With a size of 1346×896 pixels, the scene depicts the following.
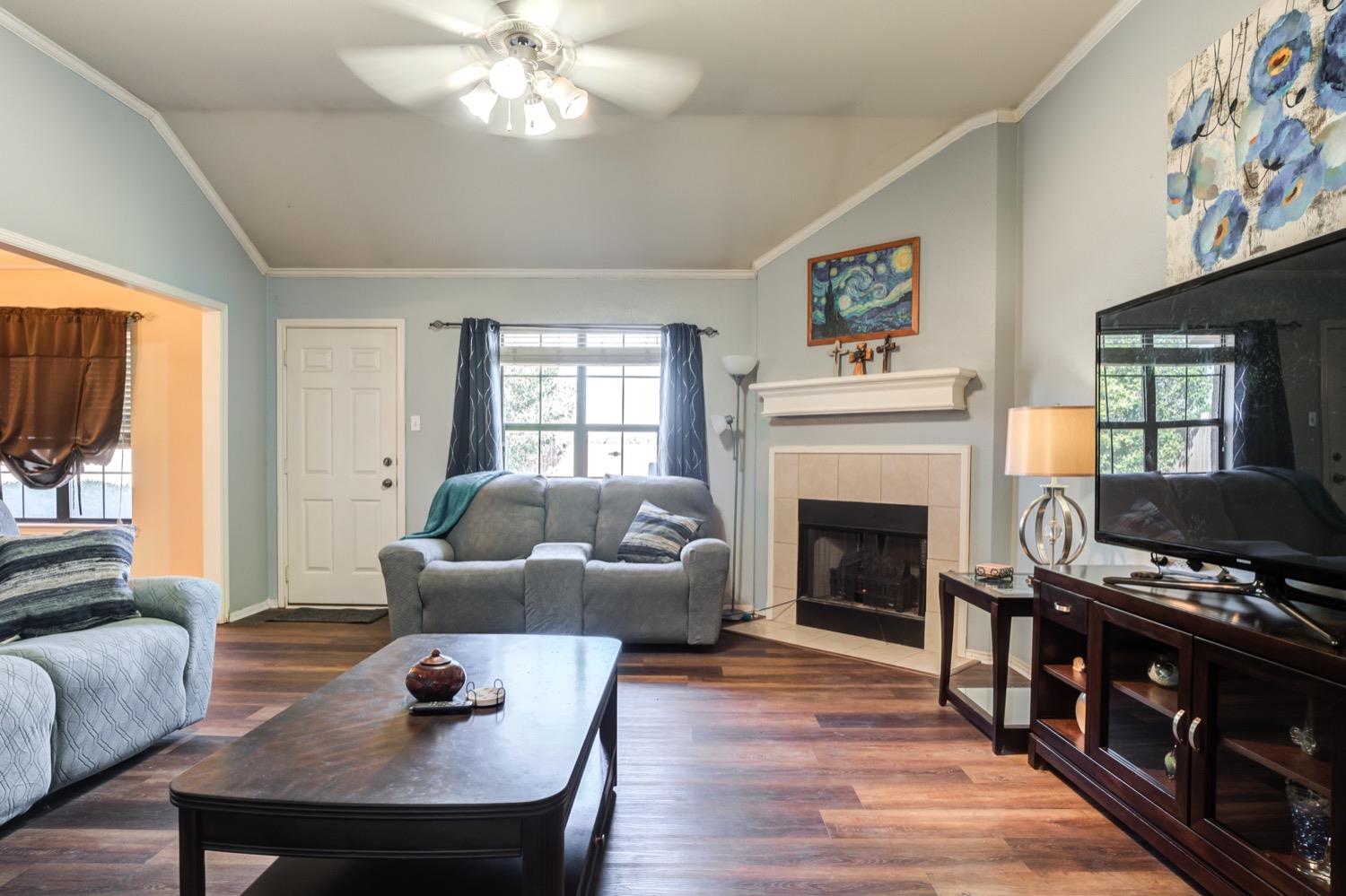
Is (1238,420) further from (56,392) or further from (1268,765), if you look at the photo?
→ (56,392)

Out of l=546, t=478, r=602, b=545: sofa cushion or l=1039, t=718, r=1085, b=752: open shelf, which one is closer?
l=1039, t=718, r=1085, b=752: open shelf

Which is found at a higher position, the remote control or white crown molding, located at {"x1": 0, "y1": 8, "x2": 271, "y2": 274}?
white crown molding, located at {"x1": 0, "y1": 8, "x2": 271, "y2": 274}

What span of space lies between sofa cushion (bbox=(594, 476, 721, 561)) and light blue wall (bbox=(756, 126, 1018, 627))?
38.2 inches

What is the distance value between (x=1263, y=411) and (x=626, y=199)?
10.8 feet

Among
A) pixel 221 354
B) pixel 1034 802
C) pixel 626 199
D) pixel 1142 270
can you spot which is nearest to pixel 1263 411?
pixel 1142 270

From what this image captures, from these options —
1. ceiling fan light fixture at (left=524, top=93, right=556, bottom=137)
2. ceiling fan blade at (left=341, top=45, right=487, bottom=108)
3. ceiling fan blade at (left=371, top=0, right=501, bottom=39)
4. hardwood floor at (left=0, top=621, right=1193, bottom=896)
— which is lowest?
hardwood floor at (left=0, top=621, right=1193, bottom=896)

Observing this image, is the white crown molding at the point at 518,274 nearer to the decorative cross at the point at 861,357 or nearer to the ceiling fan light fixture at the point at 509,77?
the decorative cross at the point at 861,357

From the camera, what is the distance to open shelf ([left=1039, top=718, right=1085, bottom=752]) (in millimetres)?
2023

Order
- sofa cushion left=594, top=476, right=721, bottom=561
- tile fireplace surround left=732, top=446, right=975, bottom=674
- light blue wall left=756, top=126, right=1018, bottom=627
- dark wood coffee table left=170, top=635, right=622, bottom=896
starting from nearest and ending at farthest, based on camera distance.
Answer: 1. dark wood coffee table left=170, top=635, right=622, bottom=896
2. light blue wall left=756, top=126, right=1018, bottom=627
3. tile fireplace surround left=732, top=446, right=975, bottom=674
4. sofa cushion left=594, top=476, right=721, bottom=561

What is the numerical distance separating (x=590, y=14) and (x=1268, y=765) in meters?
2.88

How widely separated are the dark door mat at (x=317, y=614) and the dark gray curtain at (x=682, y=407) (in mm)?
2113

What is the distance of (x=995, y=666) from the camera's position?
233 cm

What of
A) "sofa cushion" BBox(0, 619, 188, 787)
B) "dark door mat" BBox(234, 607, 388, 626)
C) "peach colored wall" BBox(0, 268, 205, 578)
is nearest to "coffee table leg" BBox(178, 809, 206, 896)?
"sofa cushion" BBox(0, 619, 188, 787)

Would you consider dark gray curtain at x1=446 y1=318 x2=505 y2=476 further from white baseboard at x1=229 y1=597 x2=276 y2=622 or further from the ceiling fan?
the ceiling fan
